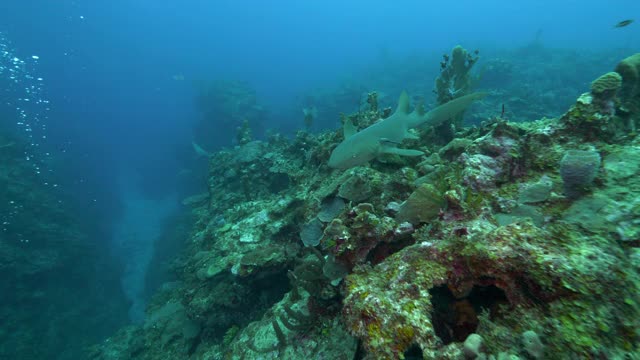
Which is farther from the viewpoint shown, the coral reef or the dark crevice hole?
the dark crevice hole

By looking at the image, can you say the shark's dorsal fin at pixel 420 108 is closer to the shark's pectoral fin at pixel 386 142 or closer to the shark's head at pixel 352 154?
the shark's pectoral fin at pixel 386 142

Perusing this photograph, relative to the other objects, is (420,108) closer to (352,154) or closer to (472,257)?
(352,154)

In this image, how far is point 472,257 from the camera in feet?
→ 6.80

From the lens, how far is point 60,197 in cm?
2011

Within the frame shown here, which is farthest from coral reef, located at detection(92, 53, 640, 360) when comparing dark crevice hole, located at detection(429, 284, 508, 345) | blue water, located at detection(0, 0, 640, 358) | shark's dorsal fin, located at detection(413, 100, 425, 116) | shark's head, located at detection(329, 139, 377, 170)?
blue water, located at detection(0, 0, 640, 358)

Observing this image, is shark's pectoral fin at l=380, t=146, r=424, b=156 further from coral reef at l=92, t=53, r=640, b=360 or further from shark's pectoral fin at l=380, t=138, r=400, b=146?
coral reef at l=92, t=53, r=640, b=360

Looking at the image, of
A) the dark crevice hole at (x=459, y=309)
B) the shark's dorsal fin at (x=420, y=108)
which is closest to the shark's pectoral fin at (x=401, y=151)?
the shark's dorsal fin at (x=420, y=108)

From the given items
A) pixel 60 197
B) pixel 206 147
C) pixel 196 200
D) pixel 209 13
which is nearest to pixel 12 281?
pixel 60 197

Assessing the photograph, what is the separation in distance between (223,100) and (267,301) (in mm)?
25908

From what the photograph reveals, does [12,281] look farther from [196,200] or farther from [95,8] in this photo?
[95,8]

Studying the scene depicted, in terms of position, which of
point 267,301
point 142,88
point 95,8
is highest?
point 95,8

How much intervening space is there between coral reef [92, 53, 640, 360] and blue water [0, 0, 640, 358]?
1619 cm

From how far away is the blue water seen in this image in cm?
2530

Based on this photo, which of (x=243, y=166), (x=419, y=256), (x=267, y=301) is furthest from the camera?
(x=243, y=166)
